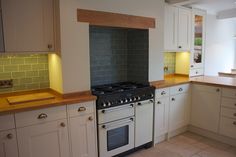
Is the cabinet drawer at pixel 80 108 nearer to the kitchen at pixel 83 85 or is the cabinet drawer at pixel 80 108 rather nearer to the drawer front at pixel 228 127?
the kitchen at pixel 83 85

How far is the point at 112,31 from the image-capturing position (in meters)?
3.09

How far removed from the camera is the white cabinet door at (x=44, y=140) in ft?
6.29

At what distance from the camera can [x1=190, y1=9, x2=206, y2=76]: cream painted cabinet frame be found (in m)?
3.82

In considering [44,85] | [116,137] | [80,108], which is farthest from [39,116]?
[116,137]

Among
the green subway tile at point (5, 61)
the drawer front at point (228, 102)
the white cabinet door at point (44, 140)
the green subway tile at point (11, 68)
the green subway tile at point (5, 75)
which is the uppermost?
the green subway tile at point (5, 61)

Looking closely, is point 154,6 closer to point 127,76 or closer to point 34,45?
point 127,76

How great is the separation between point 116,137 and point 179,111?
1.35 meters

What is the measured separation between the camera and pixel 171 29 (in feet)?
11.2

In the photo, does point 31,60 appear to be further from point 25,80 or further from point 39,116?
point 39,116

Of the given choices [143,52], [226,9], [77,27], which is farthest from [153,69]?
[226,9]

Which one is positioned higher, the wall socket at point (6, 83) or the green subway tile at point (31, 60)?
the green subway tile at point (31, 60)

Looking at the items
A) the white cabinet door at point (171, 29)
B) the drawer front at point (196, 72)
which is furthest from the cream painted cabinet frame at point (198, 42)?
the white cabinet door at point (171, 29)

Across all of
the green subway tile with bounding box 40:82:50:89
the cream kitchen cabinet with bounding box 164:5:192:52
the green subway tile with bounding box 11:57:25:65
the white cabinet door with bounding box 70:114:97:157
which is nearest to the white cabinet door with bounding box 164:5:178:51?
the cream kitchen cabinet with bounding box 164:5:192:52

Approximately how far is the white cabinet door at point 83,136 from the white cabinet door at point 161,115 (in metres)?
1.11
